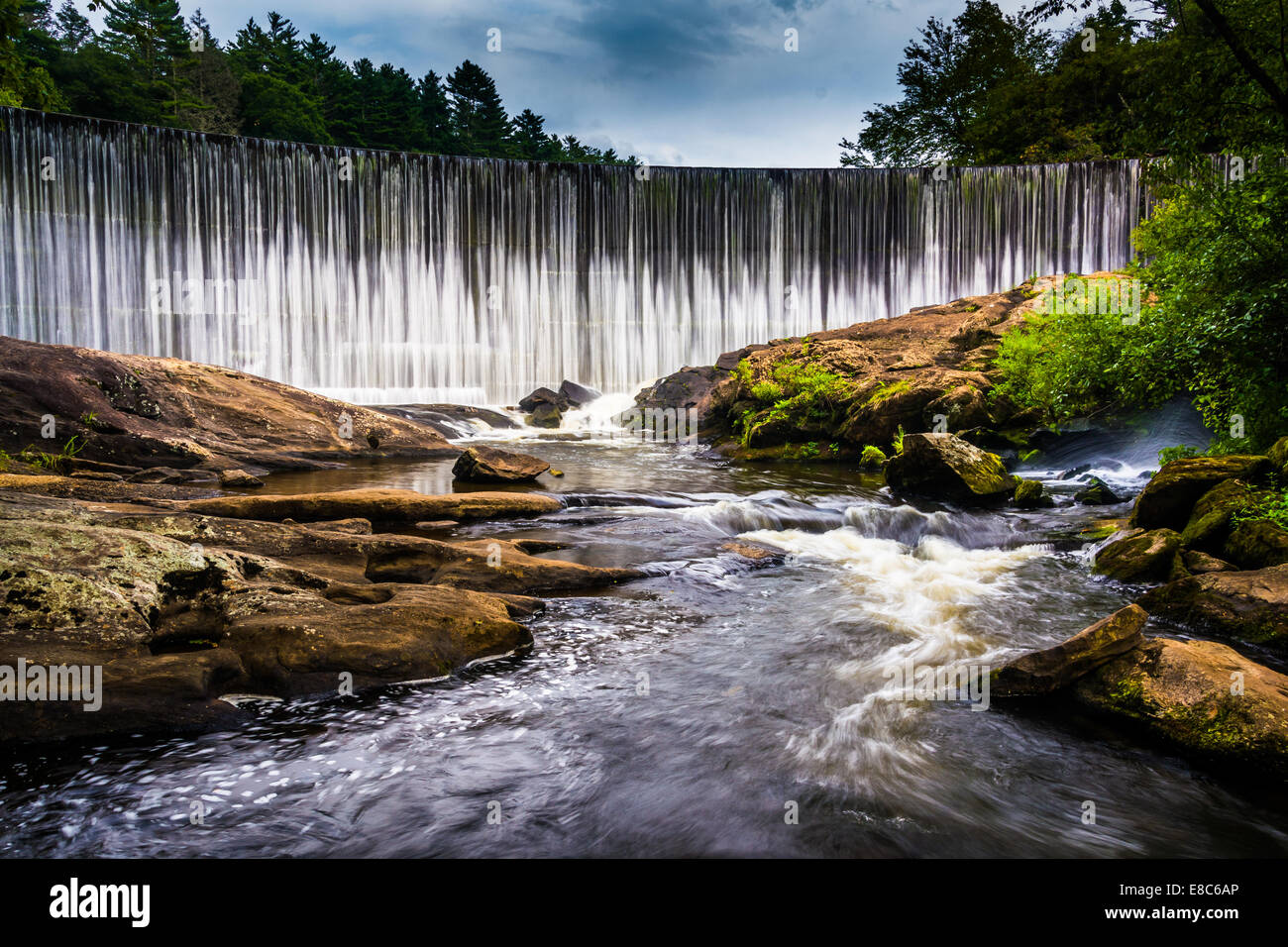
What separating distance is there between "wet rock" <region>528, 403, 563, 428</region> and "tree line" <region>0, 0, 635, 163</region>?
1888cm

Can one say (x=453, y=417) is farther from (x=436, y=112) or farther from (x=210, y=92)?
(x=436, y=112)

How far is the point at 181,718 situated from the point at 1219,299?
9.55 metres

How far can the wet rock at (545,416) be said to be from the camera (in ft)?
77.9

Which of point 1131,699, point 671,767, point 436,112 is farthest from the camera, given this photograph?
point 436,112

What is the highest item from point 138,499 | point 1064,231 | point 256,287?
point 1064,231

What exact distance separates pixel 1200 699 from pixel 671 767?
2.96m

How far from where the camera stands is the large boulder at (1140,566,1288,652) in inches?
219

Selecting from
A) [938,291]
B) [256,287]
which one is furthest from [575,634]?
[938,291]

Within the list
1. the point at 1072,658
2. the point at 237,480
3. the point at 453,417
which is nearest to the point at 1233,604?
the point at 1072,658

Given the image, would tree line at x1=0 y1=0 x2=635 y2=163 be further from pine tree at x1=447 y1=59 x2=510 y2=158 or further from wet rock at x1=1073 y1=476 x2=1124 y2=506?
wet rock at x1=1073 y1=476 x2=1124 y2=506

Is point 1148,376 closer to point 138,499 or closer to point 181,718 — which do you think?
point 181,718

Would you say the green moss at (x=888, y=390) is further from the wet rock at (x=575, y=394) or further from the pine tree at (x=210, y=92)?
the pine tree at (x=210, y=92)

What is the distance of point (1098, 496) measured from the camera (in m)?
10.9

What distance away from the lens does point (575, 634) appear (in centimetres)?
582
